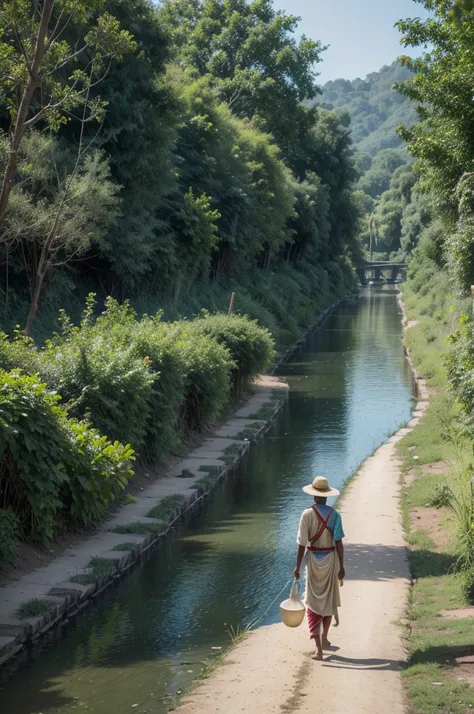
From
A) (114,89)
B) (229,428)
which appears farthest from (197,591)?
(114,89)

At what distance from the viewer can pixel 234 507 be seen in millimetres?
18781

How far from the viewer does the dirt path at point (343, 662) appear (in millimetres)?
8289

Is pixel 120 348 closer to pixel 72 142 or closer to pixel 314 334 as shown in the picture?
pixel 72 142

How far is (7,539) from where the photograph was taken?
40.4 feet

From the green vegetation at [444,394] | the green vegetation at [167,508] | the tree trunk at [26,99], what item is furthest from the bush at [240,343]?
the tree trunk at [26,99]

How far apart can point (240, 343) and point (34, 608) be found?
18938 millimetres

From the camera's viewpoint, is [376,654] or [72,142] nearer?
[376,654]

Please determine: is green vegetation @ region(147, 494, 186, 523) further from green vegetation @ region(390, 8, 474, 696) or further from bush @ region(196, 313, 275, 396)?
bush @ region(196, 313, 275, 396)

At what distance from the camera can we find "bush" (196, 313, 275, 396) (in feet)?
96.2

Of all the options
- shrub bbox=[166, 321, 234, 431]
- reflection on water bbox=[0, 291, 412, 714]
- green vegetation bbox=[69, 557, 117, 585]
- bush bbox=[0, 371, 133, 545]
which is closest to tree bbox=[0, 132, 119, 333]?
shrub bbox=[166, 321, 234, 431]

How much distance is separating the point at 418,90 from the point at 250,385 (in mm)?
11315

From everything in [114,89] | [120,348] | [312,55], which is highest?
[312,55]

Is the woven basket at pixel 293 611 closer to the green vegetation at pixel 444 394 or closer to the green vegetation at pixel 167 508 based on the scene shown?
the green vegetation at pixel 444 394

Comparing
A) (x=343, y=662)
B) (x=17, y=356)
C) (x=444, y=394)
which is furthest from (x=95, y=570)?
(x=444, y=394)
